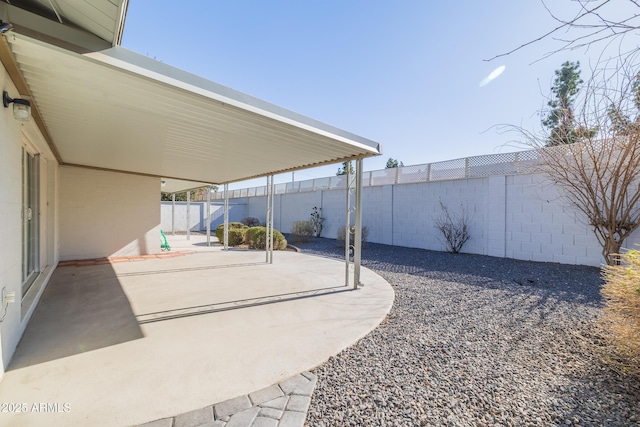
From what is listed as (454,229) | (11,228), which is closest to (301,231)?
(454,229)

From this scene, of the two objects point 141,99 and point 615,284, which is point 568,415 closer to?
point 615,284

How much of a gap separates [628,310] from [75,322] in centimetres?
611

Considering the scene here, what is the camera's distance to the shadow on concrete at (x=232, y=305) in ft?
12.5

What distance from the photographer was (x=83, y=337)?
3.14 m

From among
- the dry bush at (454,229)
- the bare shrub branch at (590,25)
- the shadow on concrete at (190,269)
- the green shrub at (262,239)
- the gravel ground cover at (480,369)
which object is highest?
the bare shrub branch at (590,25)

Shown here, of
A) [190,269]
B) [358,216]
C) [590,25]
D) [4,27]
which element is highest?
[4,27]

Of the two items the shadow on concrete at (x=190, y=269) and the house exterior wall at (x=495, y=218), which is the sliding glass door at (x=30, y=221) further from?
the house exterior wall at (x=495, y=218)

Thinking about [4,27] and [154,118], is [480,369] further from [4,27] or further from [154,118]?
[154,118]

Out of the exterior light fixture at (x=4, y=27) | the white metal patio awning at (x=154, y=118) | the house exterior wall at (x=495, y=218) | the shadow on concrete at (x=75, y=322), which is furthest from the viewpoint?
the house exterior wall at (x=495, y=218)

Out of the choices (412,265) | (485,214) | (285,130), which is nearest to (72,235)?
(285,130)

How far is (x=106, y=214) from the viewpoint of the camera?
8.05 m

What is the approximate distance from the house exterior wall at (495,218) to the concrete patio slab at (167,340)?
4.89 metres

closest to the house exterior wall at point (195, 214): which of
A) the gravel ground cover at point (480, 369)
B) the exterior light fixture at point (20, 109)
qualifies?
the exterior light fixture at point (20, 109)

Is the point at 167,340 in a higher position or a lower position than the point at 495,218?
lower
